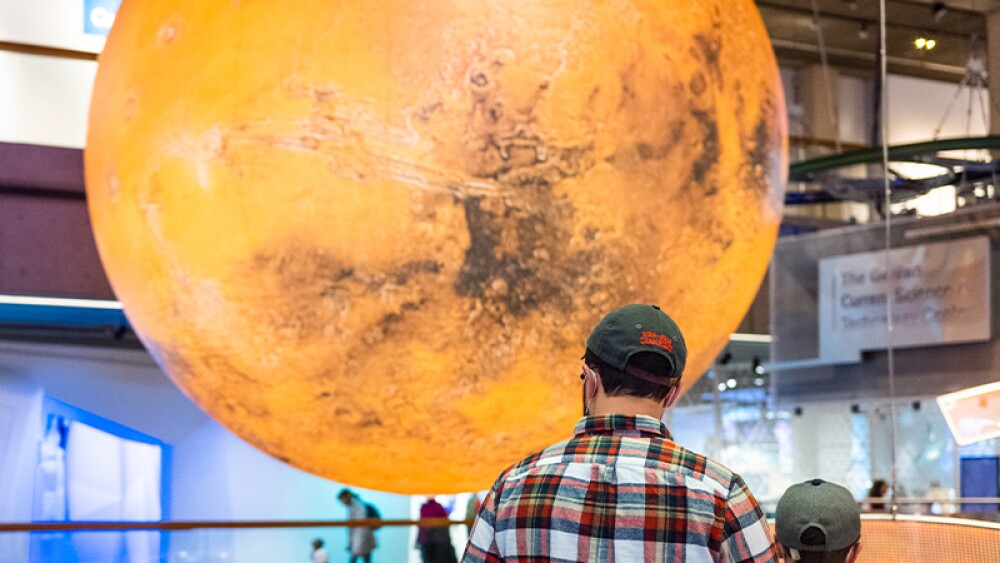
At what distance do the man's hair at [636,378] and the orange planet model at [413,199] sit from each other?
2.36 meters

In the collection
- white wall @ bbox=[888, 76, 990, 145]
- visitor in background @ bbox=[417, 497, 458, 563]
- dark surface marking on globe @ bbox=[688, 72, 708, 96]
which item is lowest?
visitor in background @ bbox=[417, 497, 458, 563]

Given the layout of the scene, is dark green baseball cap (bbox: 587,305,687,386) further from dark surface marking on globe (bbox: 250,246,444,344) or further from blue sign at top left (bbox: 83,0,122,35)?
blue sign at top left (bbox: 83,0,122,35)

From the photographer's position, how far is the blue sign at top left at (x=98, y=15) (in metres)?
9.85

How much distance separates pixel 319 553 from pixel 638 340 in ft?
17.6

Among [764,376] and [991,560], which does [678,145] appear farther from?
[764,376]

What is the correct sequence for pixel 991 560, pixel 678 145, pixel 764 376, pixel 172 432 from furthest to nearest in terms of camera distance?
pixel 764 376 → pixel 172 432 → pixel 678 145 → pixel 991 560

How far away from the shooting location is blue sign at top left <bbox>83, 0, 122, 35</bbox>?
985 cm

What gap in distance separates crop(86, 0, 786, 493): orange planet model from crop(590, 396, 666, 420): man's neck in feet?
7.73

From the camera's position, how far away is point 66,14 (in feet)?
32.2

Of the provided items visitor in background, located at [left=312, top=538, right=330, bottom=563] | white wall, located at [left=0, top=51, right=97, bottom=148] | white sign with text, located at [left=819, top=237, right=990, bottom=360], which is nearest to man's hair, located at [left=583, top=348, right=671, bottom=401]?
visitor in background, located at [left=312, top=538, right=330, bottom=563]

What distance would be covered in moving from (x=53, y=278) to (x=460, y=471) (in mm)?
6445

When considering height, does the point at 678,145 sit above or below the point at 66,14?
below

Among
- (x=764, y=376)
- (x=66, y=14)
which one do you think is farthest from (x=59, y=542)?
(x=764, y=376)

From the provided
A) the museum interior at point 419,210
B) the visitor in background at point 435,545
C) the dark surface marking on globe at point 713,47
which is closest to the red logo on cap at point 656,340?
the museum interior at point 419,210
